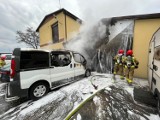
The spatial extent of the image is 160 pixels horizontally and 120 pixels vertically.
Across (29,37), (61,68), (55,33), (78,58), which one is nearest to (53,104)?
(61,68)

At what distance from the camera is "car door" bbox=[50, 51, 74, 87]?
4172mm

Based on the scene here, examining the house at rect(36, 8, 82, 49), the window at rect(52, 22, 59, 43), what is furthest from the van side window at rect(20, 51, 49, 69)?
the window at rect(52, 22, 59, 43)

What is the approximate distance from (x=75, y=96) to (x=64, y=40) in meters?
7.68

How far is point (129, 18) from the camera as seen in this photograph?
6.58 metres

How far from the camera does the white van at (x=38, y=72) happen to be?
323 centimetres

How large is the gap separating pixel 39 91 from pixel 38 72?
763 millimetres

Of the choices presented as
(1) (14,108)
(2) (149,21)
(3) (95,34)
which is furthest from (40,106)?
(2) (149,21)

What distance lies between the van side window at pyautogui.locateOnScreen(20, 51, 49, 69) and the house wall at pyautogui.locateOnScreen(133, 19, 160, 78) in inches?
224

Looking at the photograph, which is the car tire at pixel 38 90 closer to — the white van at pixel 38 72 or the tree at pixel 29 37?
the white van at pixel 38 72

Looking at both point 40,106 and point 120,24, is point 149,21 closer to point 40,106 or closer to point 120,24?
point 120,24

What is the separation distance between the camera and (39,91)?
3805 mm

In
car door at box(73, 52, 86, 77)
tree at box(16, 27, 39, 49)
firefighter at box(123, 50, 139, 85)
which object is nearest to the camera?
Result: firefighter at box(123, 50, 139, 85)

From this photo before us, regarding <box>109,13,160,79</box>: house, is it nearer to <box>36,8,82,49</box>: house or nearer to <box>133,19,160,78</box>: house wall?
<box>133,19,160,78</box>: house wall

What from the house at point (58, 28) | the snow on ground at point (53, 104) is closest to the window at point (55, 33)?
the house at point (58, 28)
